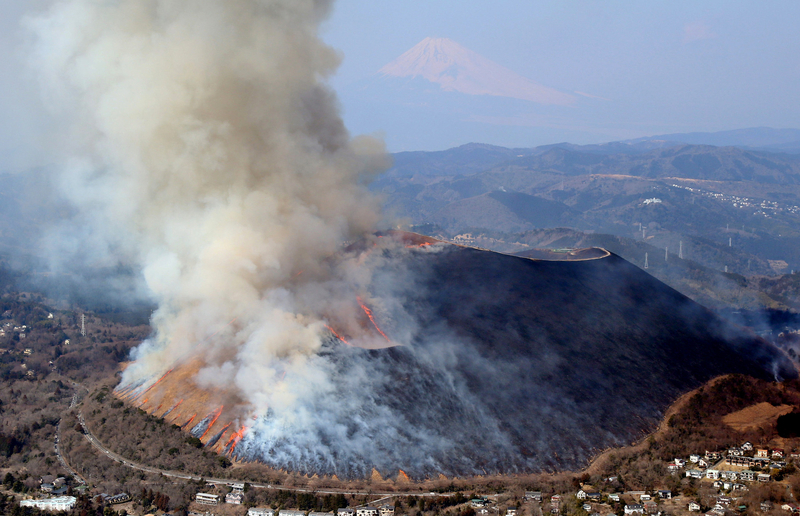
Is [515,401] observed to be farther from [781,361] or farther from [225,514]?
[781,361]

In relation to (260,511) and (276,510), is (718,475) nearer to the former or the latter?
(276,510)

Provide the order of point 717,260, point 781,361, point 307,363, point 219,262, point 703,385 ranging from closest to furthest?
point 307,363 < point 219,262 < point 703,385 < point 781,361 < point 717,260

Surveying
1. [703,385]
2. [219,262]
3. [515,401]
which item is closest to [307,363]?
[219,262]

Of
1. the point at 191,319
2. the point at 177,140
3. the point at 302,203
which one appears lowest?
the point at 191,319

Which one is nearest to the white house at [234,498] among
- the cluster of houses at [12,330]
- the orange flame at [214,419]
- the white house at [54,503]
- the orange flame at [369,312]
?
the orange flame at [214,419]

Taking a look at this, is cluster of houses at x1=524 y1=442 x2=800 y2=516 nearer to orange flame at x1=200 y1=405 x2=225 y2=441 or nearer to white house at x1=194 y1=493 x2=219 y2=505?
white house at x1=194 y1=493 x2=219 y2=505

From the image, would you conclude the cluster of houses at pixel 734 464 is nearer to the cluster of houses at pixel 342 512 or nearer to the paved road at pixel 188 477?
the paved road at pixel 188 477
